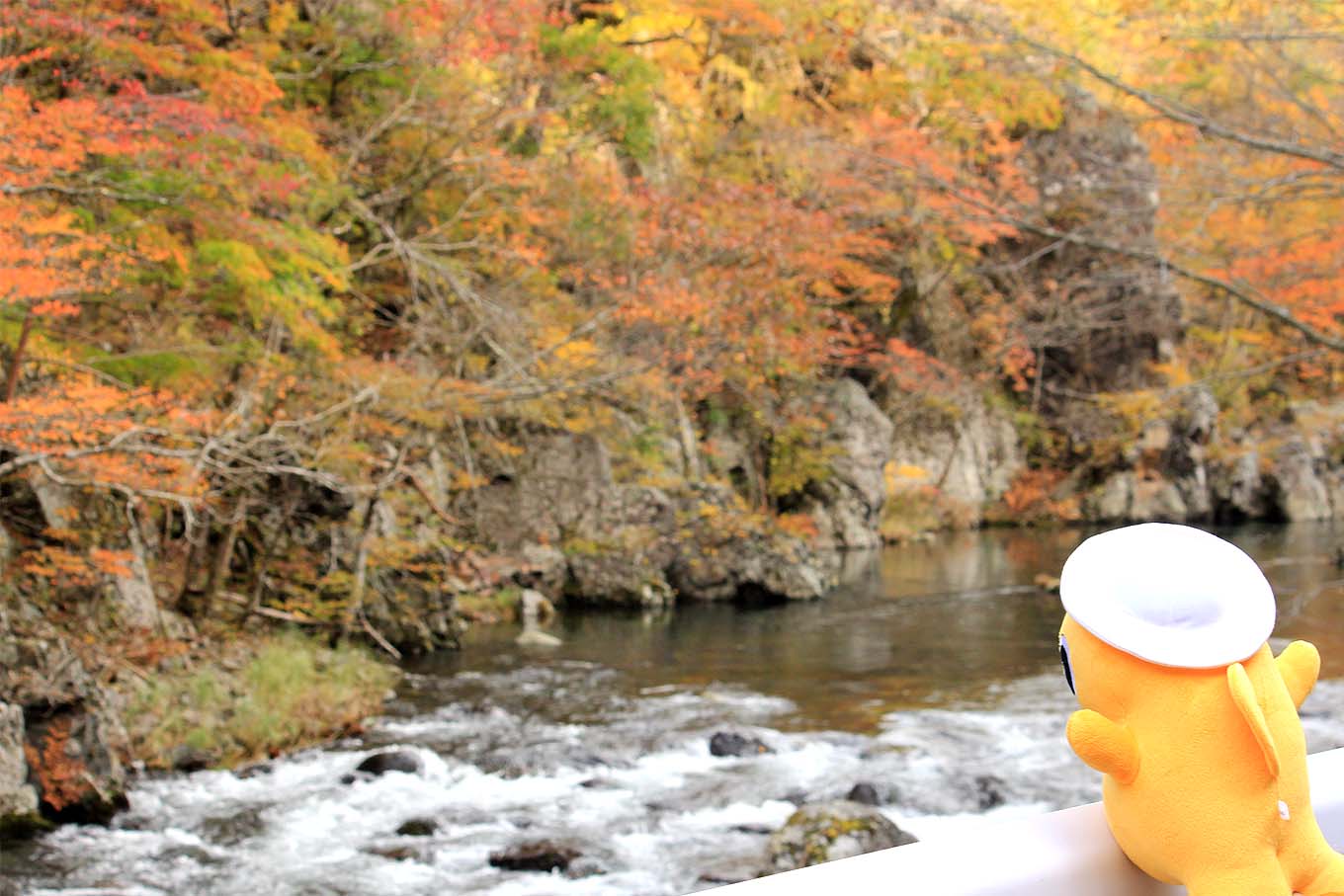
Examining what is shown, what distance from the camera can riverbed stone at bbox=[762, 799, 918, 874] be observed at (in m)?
5.04

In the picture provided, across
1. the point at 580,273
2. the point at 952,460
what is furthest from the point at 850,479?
the point at 580,273

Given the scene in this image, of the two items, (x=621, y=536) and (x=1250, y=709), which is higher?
(x=1250, y=709)

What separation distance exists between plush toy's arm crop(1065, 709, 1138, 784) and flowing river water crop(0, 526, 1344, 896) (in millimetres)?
4266

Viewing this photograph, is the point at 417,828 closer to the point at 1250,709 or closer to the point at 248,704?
the point at 248,704

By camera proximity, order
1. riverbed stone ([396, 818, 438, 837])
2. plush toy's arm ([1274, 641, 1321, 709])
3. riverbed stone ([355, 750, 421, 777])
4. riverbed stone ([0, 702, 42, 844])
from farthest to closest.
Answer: riverbed stone ([355, 750, 421, 777])
riverbed stone ([396, 818, 438, 837])
riverbed stone ([0, 702, 42, 844])
plush toy's arm ([1274, 641, 1321, 709])

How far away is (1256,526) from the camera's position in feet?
68.4

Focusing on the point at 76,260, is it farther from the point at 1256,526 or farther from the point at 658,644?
the point at 1256,526

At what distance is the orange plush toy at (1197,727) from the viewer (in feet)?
4.21

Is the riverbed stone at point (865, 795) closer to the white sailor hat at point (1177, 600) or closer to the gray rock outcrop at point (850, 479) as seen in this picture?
the white sailor hat at point (1177, 600)

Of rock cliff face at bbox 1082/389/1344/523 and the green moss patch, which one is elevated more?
the green moss patch

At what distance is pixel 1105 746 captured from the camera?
1347 mm

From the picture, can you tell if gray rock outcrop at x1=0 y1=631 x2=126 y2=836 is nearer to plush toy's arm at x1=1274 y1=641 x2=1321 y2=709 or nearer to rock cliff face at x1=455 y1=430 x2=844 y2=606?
plush toy's arm at x1=1274 y1=641 x2=1321 y2=709

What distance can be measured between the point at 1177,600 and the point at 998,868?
409 mm

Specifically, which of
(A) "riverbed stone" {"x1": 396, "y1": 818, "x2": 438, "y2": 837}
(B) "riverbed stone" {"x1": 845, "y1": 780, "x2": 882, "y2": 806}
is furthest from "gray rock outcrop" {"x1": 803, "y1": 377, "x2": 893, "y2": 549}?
(A) "riverbed stone" {"x1": 396, "y1": 818, "x2": 438, "y2": 837}
